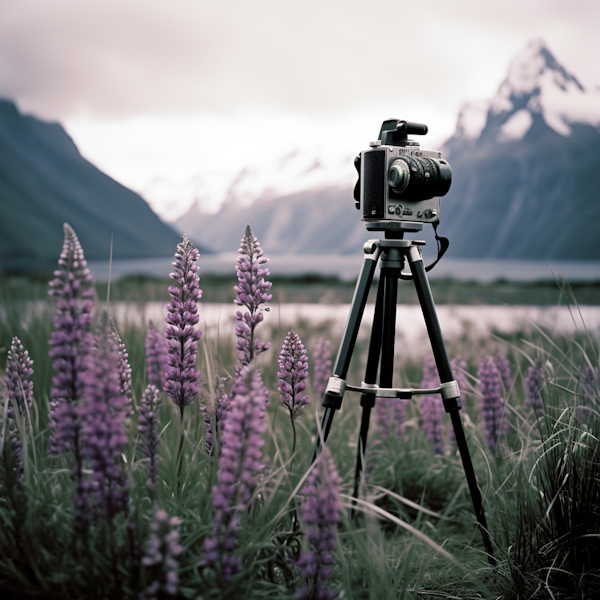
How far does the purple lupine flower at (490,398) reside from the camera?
12.8 feet

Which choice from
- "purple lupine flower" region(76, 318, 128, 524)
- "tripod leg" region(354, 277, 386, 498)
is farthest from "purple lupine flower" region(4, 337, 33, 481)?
"tripod leg" region(354, 277, 386, 498)

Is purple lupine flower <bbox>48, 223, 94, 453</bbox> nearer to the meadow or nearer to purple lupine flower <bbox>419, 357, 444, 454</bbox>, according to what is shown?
the meadow

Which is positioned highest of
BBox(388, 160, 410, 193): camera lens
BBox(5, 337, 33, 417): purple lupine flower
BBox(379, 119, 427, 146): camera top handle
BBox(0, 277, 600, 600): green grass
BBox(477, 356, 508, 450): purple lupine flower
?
BBox(379, 119, 427, 146): camera top handle

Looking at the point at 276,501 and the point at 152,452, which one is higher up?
the point at 152,452

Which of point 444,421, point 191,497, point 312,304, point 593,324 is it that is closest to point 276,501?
point 191,497

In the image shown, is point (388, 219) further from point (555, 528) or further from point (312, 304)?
point (312, 304)

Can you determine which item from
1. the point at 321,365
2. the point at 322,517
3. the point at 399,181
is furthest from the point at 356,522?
the point at 399,181

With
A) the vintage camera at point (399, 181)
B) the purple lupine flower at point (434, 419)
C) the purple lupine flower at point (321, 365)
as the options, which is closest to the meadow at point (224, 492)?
the purple lupine flower at point (434, 419)

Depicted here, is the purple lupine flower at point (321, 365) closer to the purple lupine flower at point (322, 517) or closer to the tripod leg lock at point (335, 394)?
the tripod leg lock at point (335, 394)

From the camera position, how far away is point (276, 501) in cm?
246

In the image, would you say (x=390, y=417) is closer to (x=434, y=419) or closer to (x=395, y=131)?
(x=434, y=419)

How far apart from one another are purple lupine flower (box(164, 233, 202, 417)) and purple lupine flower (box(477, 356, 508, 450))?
239cm

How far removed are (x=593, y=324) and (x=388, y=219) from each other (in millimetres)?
7955

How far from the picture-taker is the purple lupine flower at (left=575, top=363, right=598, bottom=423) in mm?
2958
